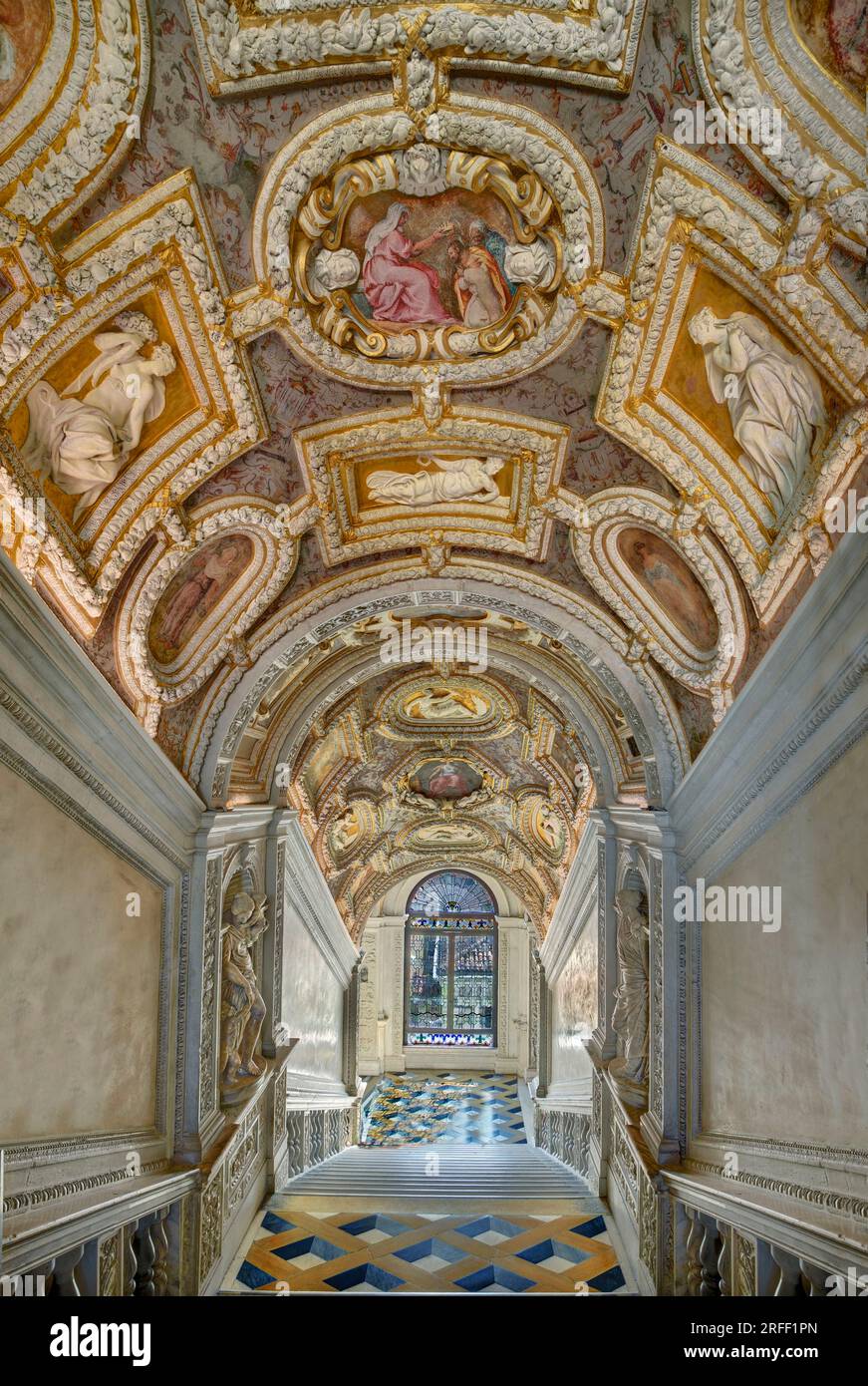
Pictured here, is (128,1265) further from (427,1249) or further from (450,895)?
(450,895)

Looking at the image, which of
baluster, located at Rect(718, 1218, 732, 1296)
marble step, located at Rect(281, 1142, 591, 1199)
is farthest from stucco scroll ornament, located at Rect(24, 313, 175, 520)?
marble step, located at Rect(281, 1142, 591, 1199)

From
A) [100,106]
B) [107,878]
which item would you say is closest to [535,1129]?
[107,878]

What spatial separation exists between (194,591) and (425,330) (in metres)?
3.12

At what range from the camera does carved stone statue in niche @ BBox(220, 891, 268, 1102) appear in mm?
10211

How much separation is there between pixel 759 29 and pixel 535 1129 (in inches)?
703

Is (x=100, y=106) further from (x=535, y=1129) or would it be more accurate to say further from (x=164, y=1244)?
(x=535, y=1129)

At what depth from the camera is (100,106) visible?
4.71m

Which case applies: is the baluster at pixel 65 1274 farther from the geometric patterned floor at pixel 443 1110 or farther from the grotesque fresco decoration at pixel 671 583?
the geometric patterned floor at pixel 443 1110

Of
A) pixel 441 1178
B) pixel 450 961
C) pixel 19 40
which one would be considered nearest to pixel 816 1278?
pixel 19 40

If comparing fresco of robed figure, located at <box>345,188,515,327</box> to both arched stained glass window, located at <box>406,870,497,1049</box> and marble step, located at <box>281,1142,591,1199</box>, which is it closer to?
marble step, located at <box>281,1142,591,1199</box>

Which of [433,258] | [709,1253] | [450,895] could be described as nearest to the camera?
[433,258]

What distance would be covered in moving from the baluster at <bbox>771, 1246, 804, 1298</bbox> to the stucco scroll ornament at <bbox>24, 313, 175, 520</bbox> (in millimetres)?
5876

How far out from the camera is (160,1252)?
727cm

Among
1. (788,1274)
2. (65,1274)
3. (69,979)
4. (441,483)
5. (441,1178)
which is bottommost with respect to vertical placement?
(441,1178)
